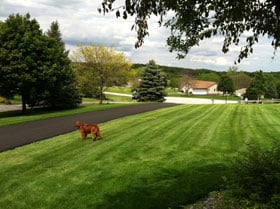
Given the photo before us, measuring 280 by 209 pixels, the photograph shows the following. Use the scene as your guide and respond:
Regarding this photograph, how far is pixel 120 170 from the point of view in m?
9.48

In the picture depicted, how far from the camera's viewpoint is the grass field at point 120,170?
7438 mm

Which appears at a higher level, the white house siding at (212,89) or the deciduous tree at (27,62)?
the deciduous tree at (27,62)

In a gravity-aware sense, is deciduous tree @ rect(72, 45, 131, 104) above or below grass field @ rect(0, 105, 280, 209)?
above

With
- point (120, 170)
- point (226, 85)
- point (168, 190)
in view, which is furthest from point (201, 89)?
point (168, 190)

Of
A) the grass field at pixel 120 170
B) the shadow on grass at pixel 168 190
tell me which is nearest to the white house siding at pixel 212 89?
the grass field at pixel 120 170

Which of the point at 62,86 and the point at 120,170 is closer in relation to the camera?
the point at 120,170

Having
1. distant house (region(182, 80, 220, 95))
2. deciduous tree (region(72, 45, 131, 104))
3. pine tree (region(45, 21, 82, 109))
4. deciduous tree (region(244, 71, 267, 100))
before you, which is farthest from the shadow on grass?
distant house (region(182, 80, 220, 95))

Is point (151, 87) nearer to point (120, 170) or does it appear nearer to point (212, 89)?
point (120, 170)

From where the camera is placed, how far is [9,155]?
1182cm

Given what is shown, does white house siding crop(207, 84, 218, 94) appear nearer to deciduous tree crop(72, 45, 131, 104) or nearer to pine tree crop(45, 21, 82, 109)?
deciduous tree crop(72, 45, 131, 104)

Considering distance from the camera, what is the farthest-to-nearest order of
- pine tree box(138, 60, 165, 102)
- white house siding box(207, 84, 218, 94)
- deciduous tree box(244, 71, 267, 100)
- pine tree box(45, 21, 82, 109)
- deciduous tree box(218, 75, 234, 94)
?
white house siding box(207, 84, 218, 94)
deciduous tree box(218, 75, 234, 94)
deciduous tree box(244, 71, 267, 100)
pine tree box(138, 60, 165, 102)
pine tree box(45, 21, 82, 109)

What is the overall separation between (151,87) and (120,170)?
48.9 meters

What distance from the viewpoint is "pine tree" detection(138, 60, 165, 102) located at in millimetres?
57844

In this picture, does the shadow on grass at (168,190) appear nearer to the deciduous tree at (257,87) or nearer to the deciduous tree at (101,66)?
the deciduous tree at (101,66)
